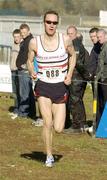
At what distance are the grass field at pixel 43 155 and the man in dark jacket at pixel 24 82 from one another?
754mm

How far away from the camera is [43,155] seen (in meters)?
10.2

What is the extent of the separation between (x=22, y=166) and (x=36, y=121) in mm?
4212

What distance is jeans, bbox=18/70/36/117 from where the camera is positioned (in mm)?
14117

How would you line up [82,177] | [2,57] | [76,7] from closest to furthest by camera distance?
[82,177], [2,57], [76,7]

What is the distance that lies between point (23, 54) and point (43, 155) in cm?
394

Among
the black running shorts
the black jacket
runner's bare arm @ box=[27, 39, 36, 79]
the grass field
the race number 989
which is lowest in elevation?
the grass field

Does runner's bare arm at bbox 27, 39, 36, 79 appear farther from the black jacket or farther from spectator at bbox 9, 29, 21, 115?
spectator at bbox 9, 29, 21, 115

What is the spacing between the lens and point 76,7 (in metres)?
98.9

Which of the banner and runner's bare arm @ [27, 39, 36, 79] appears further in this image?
the banner

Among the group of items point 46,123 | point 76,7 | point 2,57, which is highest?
point 46,123

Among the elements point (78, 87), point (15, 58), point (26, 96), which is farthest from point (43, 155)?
point (15, 58)

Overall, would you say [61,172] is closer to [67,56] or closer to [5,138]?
Answer: [67,56]

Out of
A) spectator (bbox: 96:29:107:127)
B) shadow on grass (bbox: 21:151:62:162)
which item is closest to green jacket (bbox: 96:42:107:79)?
spectator (bbox: 96:29:107:127)

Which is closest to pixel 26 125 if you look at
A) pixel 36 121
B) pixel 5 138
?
pixel 36 121
